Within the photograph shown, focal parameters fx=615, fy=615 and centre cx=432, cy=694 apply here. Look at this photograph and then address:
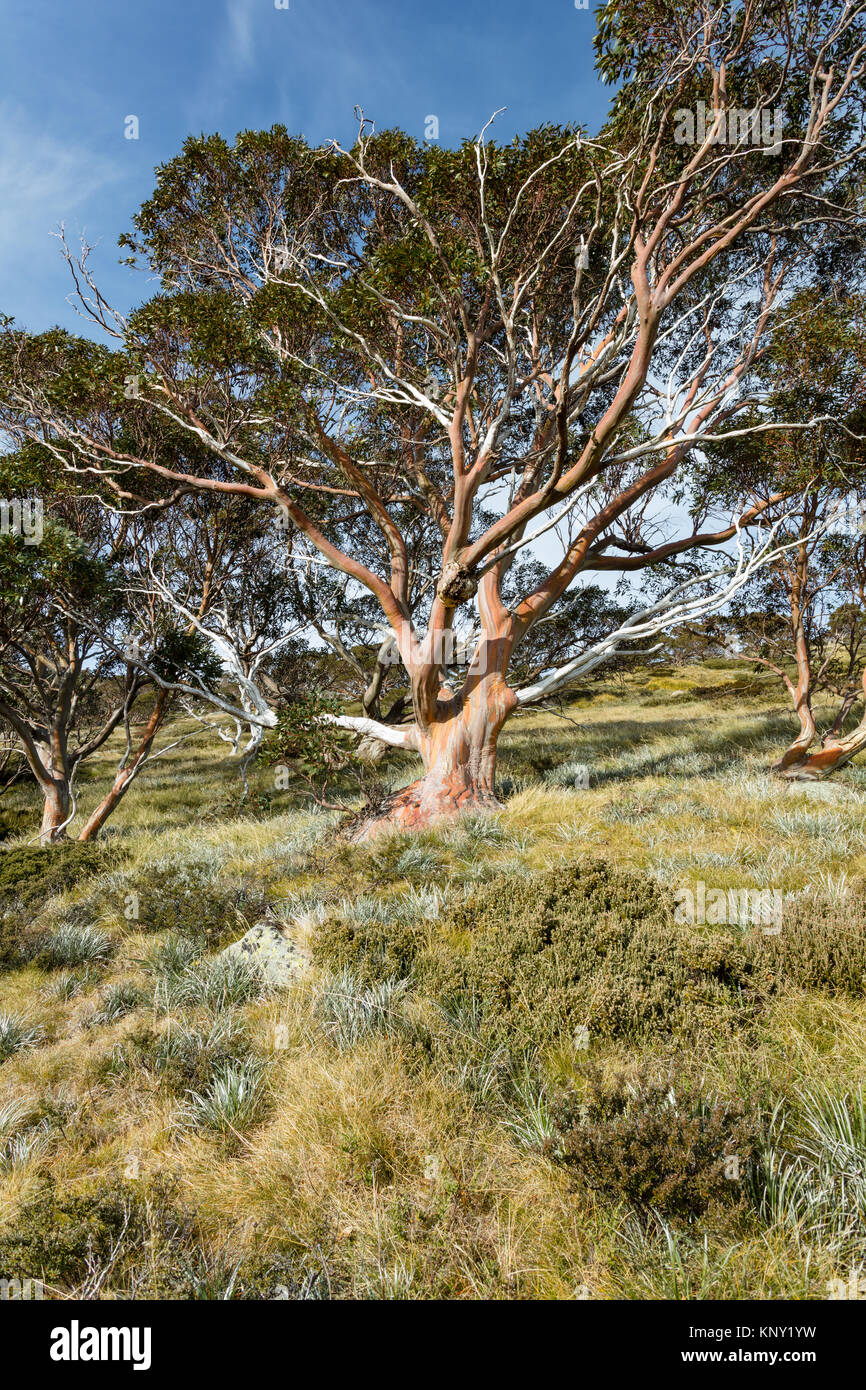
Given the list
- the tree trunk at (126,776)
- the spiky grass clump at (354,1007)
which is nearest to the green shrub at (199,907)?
the spiky grass clump at (354,1007)

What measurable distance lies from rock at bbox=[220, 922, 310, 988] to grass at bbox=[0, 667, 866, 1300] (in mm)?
169

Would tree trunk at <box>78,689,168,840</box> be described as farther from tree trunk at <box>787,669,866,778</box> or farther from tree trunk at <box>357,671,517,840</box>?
tree trunk at <box>787,669,866,778</box>

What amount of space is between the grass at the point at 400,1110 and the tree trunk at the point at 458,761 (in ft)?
7.43

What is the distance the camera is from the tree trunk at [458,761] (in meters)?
8.41

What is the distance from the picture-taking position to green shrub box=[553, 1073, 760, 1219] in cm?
217

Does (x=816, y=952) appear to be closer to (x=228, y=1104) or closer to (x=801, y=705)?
(x=228, y=1104)

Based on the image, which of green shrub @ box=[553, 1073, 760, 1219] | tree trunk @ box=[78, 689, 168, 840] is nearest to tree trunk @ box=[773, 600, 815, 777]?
green shrub @ box=[553, 1073, 760, 1219]

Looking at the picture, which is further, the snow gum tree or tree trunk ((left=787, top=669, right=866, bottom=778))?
tree trunk ((left=787, top=669, right=866, bottom=778))

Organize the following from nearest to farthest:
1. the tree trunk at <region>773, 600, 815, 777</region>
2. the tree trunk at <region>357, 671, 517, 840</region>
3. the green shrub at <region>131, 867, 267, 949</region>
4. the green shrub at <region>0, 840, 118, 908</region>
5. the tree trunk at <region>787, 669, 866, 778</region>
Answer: the green shrub at <region>131, 867, 267, 949</region>
the green shrub at <region>0, 840, 118, 908</region>
the tree trunk at <region>357, 671, 517, 840</region>
the tree trunk at <region>787, 669, 866, 778</region>
the tree trunk at <region>773, 600, 815, 777</region>

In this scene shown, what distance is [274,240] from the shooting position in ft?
35.0

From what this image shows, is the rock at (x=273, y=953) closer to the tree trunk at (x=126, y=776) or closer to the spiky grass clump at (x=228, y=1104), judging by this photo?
the spiky grass clump at (x=228, y=1104)

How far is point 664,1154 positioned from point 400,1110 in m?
1.25
